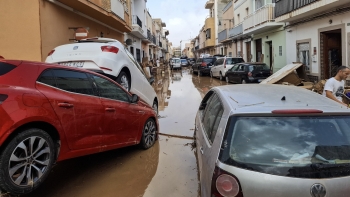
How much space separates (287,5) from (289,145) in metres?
15.2

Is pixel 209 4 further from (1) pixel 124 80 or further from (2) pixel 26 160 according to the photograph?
(2) pixel 26 160

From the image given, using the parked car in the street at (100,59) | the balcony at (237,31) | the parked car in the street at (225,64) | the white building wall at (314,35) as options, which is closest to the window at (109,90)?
the parked car in the street at (100,59)

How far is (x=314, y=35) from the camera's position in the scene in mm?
14477

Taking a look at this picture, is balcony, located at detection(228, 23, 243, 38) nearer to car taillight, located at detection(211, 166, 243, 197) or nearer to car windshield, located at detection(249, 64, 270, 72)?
car windshield, located at detection(249, 64, 270, 72)

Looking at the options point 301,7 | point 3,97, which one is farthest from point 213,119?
point 301,7

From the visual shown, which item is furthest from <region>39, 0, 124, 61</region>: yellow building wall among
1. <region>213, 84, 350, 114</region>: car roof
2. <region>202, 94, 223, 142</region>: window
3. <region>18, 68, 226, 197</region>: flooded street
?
<region>213, 84, 350, 114</region>: car roof

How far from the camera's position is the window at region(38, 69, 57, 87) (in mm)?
3463

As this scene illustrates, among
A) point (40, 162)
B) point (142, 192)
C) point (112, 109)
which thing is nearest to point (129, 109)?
point (112, 109)

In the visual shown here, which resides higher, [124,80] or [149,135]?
[124,80]

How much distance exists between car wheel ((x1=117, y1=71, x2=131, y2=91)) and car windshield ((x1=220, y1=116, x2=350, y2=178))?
4.23 m

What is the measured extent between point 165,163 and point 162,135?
185cm

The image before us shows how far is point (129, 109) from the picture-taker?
4.96 m

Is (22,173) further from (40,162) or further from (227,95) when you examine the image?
(227,95)

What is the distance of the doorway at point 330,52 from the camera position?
1368 cm
